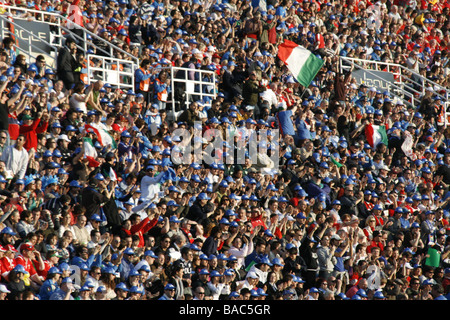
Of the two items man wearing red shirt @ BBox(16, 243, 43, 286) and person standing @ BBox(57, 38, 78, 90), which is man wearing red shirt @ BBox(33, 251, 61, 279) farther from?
person standing @ BBox(57, 38, 78, 90)

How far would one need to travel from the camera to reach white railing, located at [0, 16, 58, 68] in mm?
19672

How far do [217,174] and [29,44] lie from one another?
4.20 meters

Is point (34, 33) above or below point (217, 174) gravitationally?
above

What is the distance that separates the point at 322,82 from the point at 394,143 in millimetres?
2259

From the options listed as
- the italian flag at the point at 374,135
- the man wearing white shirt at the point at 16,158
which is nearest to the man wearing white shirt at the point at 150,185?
the man wearing white shirt at the point at 16,158

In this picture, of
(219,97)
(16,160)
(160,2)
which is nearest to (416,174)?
(219,97)

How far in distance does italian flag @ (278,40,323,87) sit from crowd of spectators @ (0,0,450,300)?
0.32m

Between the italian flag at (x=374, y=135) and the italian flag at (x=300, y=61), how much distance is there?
1666mm

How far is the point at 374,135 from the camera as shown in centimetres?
2322

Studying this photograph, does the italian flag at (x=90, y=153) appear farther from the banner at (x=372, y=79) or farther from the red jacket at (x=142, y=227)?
the banner at (x=372, y=79)

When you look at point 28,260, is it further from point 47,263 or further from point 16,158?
point 16,158

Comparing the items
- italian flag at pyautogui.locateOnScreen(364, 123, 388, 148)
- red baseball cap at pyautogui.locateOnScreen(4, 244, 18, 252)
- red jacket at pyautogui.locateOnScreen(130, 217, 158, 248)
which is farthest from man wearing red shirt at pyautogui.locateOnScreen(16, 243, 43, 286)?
italian flag at pyautogui.locateOnScreen(364, 123, 388, 148)

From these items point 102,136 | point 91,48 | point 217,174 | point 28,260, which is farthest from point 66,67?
point 28,260

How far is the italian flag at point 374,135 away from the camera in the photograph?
23172 mm
